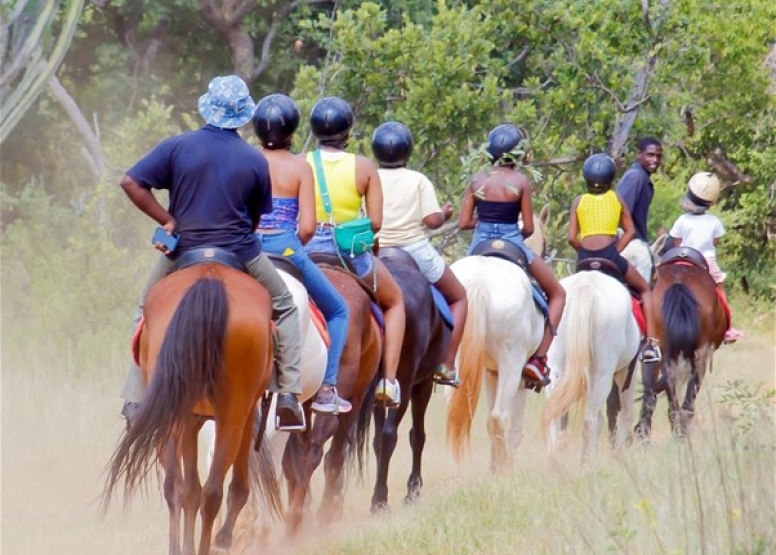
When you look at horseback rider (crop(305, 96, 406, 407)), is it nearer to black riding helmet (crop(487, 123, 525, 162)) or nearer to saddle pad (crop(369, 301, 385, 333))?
saddle pad (crop(369, 301, 385, 333))

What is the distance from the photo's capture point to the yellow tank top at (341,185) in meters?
9.88

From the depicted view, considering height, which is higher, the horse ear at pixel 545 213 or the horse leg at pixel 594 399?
the horse ear at pixel 545 213

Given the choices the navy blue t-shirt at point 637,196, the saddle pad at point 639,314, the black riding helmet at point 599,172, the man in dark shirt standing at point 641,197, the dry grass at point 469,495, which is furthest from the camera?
the navy blue t-shirt at point 637,196

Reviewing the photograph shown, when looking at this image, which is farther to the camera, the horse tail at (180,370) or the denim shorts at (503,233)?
the denim shorts at (503,233)

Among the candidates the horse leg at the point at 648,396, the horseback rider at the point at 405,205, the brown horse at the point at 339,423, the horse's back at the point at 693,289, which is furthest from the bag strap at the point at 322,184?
the horse leg at the point at 648,396

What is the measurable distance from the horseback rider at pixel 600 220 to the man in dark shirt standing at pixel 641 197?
818mm

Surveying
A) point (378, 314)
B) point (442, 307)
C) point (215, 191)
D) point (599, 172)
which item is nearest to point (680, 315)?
point (599, 172)

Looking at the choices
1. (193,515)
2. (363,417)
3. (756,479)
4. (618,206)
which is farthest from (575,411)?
(756,479)

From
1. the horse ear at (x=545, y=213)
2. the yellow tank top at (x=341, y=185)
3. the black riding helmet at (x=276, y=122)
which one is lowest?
the horse ear at (x=545, y=213)

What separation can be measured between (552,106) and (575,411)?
488 cm

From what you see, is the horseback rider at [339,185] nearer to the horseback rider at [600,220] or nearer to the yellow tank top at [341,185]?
the yellow tank top at [341,185]

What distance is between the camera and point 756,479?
642 centimetres

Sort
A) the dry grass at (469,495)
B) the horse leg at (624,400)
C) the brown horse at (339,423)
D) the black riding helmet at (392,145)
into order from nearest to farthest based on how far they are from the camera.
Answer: the dry grass at (469,495), the brown horse at (339,423), the black riding helmet at (392,145), the horse leg at (624,400)

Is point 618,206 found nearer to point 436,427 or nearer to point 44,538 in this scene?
point 436,427
